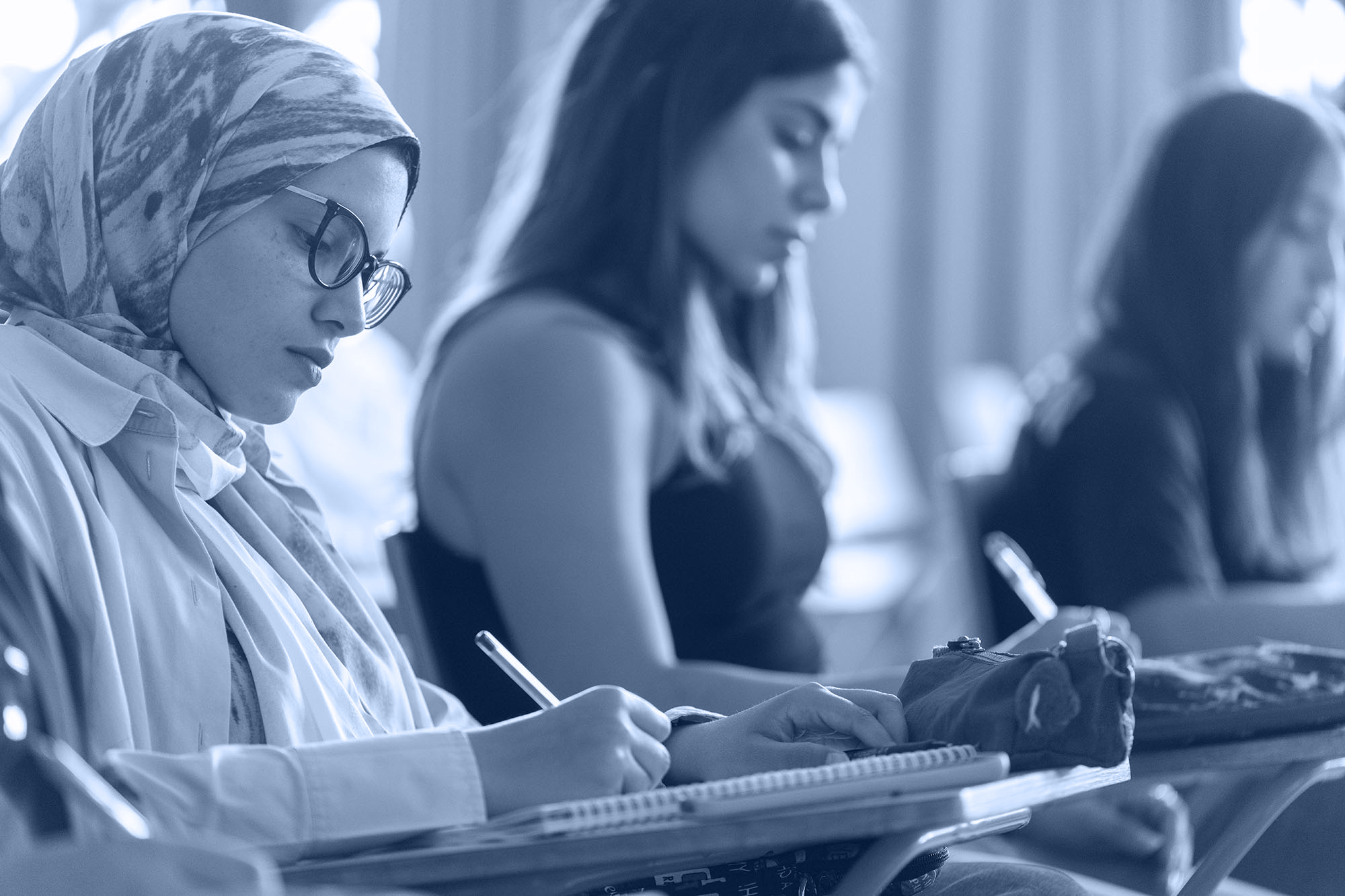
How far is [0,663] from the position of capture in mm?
672

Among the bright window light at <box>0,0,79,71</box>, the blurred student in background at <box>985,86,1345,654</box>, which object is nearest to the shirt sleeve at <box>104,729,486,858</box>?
the blurred student in background at <box>985,86,1345,654</box>

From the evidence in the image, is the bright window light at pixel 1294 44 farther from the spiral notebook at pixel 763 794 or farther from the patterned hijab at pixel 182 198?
the spiral notebook at pixel 763 794

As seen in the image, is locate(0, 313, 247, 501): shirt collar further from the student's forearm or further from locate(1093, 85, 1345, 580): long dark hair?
locate(1093, 85, 1345, 580): long dark hair

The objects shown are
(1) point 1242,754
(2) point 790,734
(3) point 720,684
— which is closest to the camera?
(2) point 790,734

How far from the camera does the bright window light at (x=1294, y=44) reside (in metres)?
4.39

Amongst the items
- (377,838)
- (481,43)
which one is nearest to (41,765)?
(377,838)

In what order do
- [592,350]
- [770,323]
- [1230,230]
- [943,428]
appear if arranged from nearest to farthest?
[592,350], [770,323], [1230,230], [943,428]

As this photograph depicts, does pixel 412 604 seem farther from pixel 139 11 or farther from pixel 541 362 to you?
pixel 139 11

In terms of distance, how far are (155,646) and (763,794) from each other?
372 mm

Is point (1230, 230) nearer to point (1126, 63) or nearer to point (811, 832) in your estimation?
point (811, 832)

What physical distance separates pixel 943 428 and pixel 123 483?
13.5 ft

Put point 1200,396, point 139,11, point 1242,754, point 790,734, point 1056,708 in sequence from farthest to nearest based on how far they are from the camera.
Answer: point 139,11, point 1200,396, point 1242,754, point 790,734, point 1056,708

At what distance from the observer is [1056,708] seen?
2.62 feet

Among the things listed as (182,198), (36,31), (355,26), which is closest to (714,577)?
(182,198)
